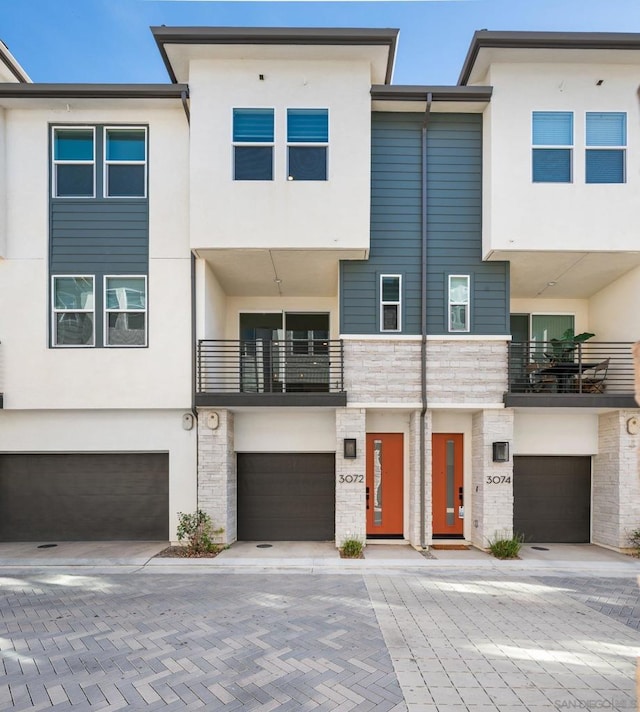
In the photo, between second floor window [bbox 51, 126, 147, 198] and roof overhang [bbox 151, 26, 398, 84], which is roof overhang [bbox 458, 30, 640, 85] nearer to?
roof overhang [bbox 151, 26, 398, 84]

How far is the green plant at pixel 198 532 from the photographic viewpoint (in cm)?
834

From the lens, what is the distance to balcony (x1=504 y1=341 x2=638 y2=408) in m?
8.72

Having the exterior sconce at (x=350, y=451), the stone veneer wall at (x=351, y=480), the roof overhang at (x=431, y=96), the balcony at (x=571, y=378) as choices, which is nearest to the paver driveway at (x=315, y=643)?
the stone veneer wall at (x=351, y=480)

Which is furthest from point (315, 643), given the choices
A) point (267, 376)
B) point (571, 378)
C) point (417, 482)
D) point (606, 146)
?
point (606, 146)

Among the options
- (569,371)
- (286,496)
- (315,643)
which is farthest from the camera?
(569,371)

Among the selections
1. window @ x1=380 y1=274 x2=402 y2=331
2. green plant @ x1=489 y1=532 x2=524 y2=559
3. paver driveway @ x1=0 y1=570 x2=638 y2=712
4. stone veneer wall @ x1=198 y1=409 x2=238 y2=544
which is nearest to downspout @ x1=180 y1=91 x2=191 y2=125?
window @ x1=380 y1=274 x2=402 y2=331

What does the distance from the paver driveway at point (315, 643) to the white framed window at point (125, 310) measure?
444 centimetres

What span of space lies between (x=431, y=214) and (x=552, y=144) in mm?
2689

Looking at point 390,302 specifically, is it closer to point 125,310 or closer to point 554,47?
point 125,310

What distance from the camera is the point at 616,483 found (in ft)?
29.1

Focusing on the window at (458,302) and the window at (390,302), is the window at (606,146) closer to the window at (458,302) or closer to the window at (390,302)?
the window at (458,302)

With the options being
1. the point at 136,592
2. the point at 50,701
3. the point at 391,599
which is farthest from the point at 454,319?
the point at 50,701

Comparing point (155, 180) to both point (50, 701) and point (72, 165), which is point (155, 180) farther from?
point (50, 701)

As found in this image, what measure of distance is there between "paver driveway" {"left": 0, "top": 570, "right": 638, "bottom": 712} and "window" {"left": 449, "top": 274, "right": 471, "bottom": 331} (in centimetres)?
469
